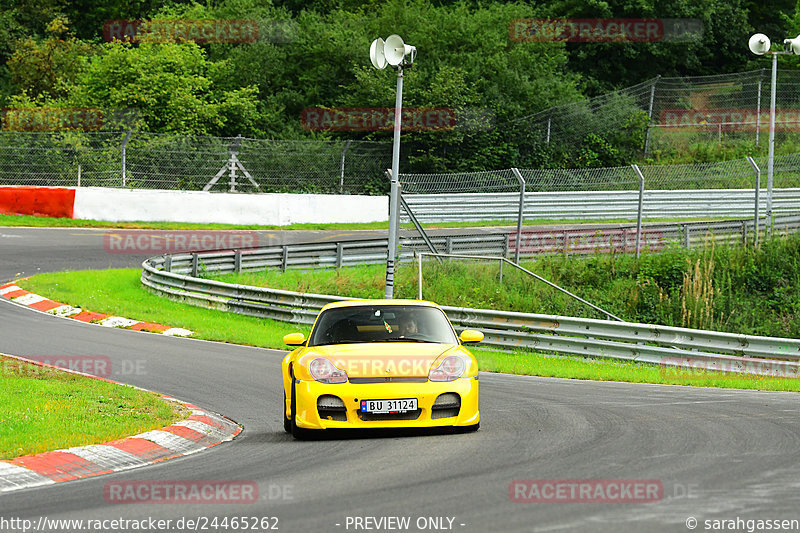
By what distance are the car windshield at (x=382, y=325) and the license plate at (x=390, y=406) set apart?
101 cm

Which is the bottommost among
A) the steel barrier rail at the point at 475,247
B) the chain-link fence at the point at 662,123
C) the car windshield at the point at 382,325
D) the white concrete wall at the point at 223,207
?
the car windshield at the point at 382,325

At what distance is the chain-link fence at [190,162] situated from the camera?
33125 millimetres

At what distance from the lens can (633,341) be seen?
716 inches

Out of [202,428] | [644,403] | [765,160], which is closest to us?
[202,428]

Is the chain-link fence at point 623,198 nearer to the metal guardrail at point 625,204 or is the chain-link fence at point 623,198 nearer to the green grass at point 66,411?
the metal guardrail at point 625,204

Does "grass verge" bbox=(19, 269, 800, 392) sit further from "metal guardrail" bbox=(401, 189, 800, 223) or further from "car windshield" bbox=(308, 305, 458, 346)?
"metal guardrail" bbox=(401, 189, 800, 223)

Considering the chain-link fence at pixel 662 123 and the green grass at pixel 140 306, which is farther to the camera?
the chain-link fence at pixel 662 123

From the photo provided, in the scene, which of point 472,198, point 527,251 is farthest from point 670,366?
point 472,198

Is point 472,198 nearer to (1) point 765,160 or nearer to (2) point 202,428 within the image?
(1) point 765,160

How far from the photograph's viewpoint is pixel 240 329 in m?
20.3

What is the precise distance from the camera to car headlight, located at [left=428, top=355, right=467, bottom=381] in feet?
30.7

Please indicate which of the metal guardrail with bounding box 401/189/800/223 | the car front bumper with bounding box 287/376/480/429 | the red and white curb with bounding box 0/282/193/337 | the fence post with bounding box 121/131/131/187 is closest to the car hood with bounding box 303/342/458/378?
the car front bumper with bounding box 287/376/480/429

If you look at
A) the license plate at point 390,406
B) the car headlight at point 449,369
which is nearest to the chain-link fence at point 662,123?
the car headlight at point 449,369

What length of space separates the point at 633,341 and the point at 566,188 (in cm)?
1578
